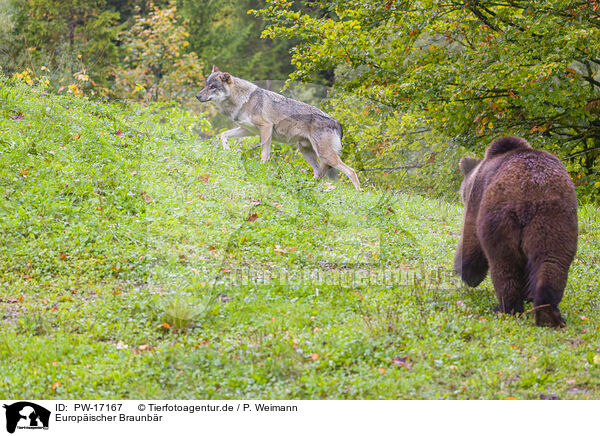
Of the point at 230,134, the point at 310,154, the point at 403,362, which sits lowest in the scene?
the point at 403,362

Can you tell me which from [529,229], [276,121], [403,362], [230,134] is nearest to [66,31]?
[230,134]

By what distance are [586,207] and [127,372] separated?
40.7ft

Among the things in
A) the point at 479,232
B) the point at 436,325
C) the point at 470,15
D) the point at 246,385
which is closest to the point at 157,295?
the point at 246,385

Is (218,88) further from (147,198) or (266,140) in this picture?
(147,198)

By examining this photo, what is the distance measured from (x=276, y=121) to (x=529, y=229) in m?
9.13

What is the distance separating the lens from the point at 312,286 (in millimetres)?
7574

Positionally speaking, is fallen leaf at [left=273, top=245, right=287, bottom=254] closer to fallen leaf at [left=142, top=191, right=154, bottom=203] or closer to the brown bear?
fallen leaf at [left=142, top=191, right=154, bottom=203]

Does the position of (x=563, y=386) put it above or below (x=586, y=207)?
below

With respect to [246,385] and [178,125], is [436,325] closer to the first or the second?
[246,385]

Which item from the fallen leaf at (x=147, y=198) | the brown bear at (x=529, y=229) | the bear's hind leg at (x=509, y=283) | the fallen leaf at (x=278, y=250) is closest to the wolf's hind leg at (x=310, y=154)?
the fallen leaf at (x=147, y=198)

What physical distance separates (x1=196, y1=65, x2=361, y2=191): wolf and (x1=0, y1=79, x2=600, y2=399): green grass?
129cm

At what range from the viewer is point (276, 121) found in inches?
570
